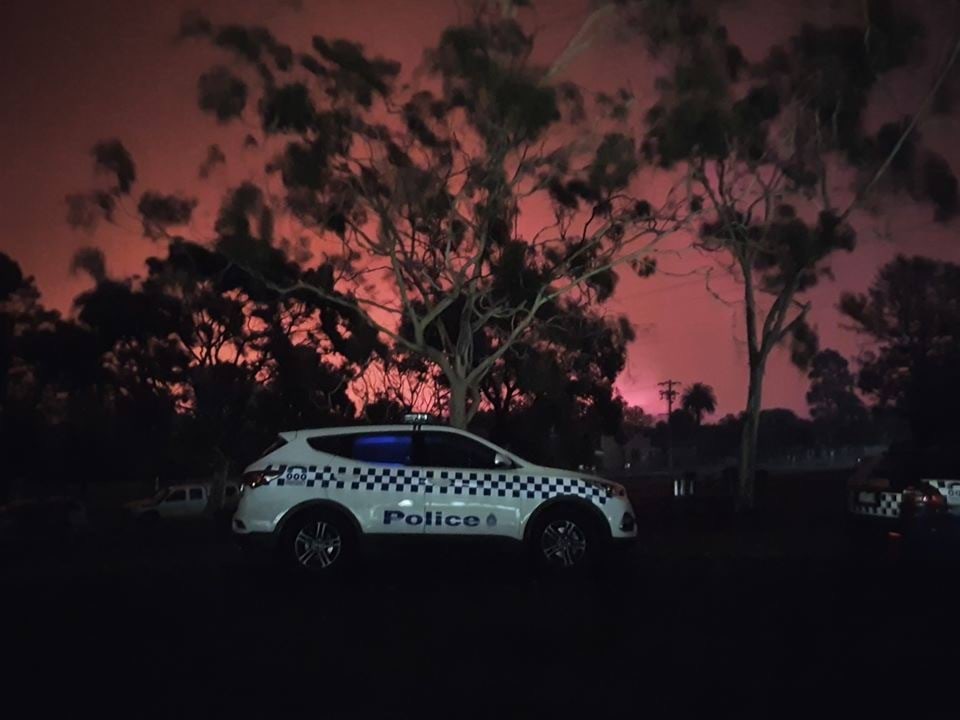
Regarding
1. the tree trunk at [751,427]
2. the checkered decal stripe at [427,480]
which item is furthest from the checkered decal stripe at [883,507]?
the tree trunk at [751,427]

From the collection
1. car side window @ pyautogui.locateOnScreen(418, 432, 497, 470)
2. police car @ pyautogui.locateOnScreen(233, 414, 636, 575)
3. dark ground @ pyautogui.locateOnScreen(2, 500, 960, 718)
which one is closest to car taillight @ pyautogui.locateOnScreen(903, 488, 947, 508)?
dark ground @ pyautogui.locateOnScreen(2, 500, 960, 718)

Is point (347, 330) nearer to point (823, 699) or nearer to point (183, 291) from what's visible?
point (183, 291)

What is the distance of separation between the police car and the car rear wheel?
10 millimetres

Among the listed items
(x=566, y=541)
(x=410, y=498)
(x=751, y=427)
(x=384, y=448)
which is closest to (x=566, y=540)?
(x=566, y=541)

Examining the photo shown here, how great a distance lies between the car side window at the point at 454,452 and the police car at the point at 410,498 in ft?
0.03

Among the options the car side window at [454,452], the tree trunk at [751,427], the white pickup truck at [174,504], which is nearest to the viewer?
the car side window at [454,452]

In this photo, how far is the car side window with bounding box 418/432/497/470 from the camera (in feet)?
42.2

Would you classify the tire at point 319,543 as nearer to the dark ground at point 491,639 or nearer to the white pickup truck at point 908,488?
the dark ground at point 491,639

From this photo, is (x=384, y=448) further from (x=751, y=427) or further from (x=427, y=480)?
(x=751, y=427)

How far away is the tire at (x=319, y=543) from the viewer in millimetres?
12500

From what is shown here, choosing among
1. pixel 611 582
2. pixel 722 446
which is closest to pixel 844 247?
pixel 611 582

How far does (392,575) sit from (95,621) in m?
3.84

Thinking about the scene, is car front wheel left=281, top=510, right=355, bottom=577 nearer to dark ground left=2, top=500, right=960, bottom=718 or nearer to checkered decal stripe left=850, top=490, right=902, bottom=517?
dark ground left=2, top=500, right=960, bottom=718

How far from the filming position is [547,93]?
22906 mm
